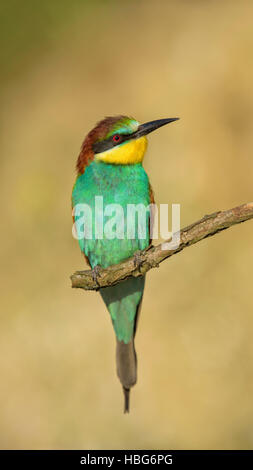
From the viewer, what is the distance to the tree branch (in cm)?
300

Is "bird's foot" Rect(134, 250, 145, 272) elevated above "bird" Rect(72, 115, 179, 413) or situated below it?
below

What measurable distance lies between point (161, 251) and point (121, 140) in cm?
104

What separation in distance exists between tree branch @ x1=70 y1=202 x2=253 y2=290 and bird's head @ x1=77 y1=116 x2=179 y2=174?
786mm

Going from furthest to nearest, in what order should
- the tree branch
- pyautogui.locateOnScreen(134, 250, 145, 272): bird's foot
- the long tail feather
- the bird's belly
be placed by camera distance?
1. the long tail feather
2. the bird's belly
3. pyautogui.locateOnScreen(134, 250, 145, 272): bird's foot
4. the tree branch

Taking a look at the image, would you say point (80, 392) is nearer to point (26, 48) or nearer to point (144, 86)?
point (144, 86)

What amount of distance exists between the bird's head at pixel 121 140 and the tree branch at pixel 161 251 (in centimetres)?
79

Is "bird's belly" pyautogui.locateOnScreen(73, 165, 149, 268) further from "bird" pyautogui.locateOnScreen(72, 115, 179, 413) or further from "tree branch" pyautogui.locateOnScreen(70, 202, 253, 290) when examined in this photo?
"tree branch" pyautogui.locateOnScreen(70, 202, 253, 290)

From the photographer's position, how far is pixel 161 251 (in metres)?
3.22

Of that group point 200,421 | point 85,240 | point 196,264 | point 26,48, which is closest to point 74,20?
point 26,48

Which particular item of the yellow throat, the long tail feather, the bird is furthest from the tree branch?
the long tail feather

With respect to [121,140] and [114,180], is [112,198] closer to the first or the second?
[114,180]

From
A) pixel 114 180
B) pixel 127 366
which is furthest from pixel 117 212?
pixel 127 366

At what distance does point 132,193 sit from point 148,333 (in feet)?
6.50

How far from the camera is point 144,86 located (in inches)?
258
